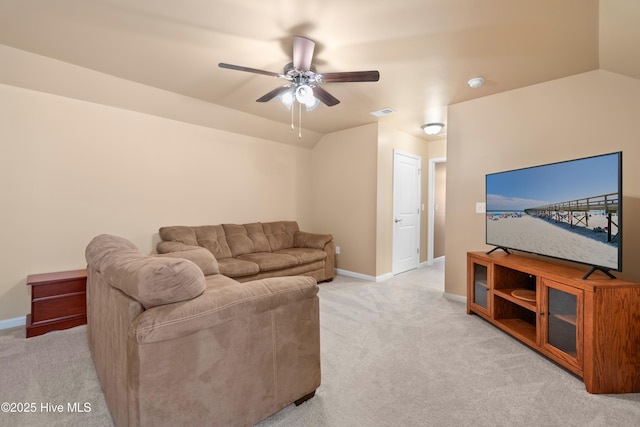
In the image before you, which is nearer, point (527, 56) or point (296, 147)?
point (527, 56)

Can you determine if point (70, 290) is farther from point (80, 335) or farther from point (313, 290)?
point (313, 290)

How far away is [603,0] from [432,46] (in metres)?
0.97

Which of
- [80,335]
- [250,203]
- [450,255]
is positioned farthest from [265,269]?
[450,255]

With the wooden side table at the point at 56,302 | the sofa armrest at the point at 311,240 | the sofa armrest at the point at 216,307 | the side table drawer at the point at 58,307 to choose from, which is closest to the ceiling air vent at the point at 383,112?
the sofa armrest at the point at 311,240

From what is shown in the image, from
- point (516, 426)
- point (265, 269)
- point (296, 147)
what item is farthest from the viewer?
point (296, 147)

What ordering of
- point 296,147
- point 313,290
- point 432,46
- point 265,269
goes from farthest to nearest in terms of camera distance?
point 296,147, point 265,269, point 432,46, point 313,290

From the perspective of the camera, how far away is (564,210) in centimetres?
224

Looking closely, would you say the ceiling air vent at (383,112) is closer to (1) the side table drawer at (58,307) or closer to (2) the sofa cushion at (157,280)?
(2) the sofa cushion at (157,280)

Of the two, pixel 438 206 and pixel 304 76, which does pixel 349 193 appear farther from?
pixel 304 76

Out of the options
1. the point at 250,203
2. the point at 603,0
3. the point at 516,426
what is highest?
the point at 603,0

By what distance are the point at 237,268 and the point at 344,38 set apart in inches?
100.0

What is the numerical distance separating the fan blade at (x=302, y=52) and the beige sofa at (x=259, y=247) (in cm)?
220

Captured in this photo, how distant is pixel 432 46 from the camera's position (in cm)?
226

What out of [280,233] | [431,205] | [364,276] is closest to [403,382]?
[364,276]
